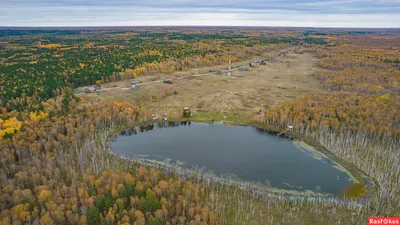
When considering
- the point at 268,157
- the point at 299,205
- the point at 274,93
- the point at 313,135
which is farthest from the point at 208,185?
the point at 274,93

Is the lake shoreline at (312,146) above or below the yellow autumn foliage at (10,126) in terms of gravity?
below

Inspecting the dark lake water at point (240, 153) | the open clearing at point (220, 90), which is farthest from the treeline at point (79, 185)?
the open clearing at point (220, 90)

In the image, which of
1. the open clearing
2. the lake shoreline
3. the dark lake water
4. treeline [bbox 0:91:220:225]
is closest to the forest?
treeline [bbox 0:91:220:225]

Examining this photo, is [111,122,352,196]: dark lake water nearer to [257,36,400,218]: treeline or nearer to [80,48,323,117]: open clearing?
[257,36,400,218]: treeline

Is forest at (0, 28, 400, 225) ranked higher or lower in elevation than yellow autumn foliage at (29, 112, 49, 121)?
lower

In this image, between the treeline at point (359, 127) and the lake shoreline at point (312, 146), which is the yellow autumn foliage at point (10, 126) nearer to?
the lake shoreline at point (312, 146)

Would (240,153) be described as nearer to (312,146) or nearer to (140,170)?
(312,146)
